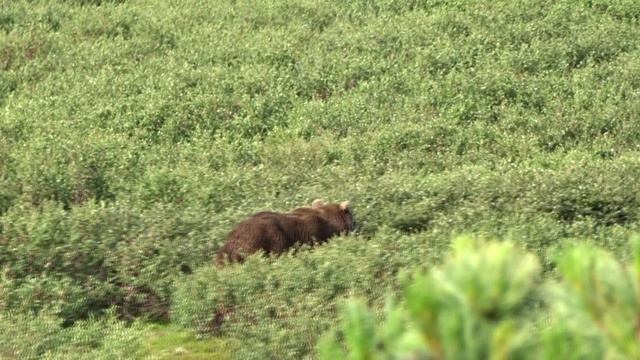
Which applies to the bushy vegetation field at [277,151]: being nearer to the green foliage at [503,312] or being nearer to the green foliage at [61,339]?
the green foliage at [61,339]

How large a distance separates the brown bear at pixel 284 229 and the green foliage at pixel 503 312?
6.19 meters

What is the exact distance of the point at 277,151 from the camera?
14617 millimetres

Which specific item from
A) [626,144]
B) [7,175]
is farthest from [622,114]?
[7,175]

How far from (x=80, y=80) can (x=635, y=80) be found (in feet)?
29.1

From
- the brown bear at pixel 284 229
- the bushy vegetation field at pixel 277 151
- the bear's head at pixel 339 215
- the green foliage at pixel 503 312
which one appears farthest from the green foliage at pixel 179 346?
the green foliage at pixel 503 312

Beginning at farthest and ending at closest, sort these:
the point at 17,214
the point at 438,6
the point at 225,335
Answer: the point at 438,6 → the point at 17,214 → the point at 225,335

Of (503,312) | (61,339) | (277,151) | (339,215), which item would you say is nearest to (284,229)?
(339,215)

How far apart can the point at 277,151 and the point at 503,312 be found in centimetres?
1223

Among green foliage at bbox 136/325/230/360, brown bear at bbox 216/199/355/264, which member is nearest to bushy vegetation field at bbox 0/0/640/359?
green foliage at bbox 136/325/230/360

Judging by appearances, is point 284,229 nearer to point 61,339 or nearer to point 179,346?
point 179,346

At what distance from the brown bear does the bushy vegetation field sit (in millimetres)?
275

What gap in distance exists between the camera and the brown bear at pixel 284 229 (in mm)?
9008

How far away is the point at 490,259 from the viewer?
7.94ft

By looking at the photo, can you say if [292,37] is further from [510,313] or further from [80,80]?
[510,313]
